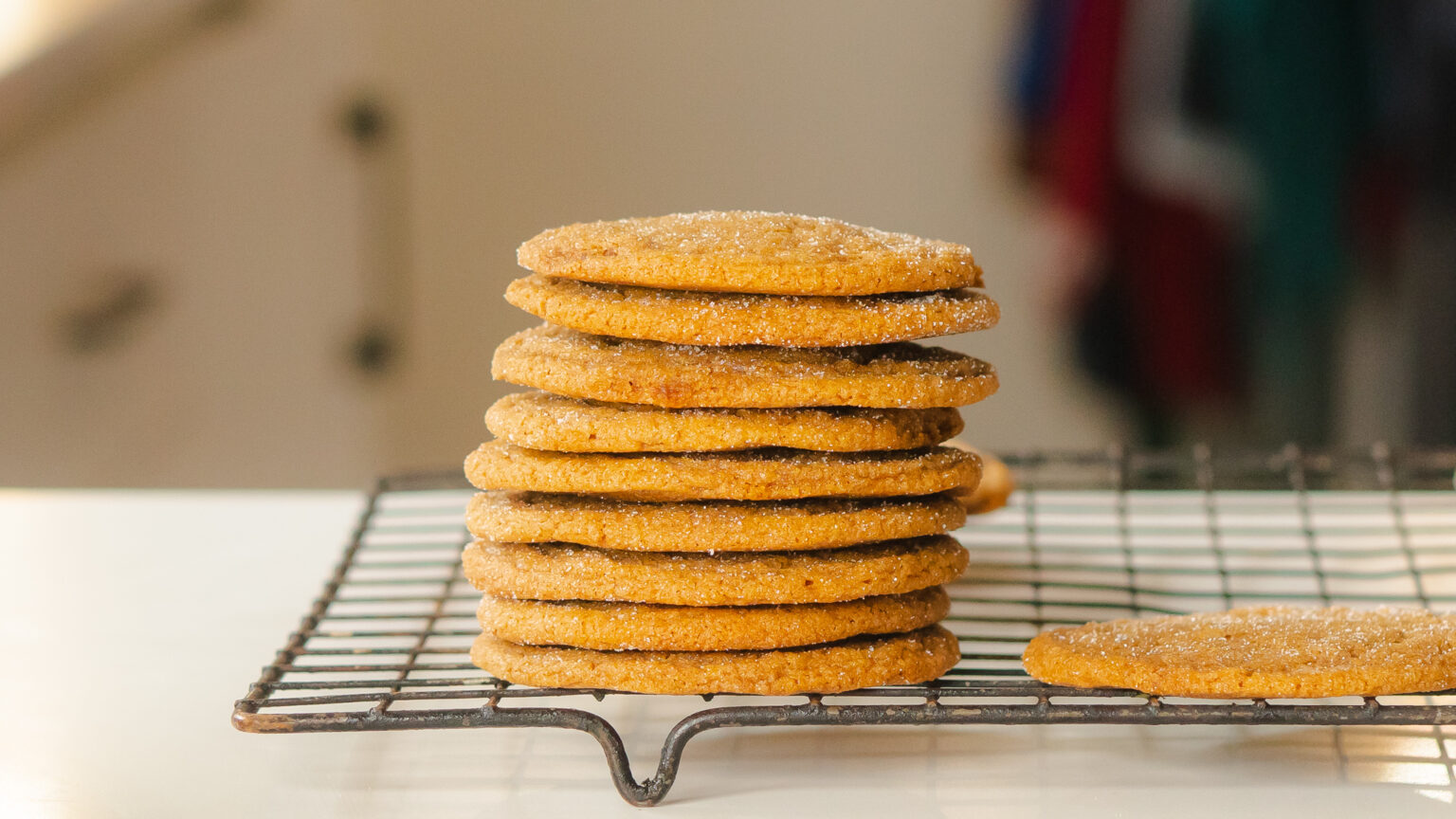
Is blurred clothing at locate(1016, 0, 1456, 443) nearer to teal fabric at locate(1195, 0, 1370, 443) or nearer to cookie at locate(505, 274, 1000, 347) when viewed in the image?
teal fabric at locate(1195, 0, 1370, 443)

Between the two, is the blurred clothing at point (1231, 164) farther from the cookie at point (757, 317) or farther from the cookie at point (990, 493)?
the cookie at point (757, 317)

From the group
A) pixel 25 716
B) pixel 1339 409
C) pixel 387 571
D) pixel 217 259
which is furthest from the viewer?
pixel 217 259

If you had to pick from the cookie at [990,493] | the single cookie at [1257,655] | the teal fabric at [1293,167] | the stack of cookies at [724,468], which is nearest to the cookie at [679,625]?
the stack of cookies at [724,468]

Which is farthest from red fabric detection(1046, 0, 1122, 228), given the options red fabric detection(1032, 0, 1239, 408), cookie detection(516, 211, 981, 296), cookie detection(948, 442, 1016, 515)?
cookie detection(516, 211, 981, 296)

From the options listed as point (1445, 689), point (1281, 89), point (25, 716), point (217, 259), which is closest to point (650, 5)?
point (217, 259)

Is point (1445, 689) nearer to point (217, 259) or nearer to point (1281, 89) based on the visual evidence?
point (1281, 89)

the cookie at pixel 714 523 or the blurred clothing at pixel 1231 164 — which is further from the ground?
the blurred clothing at pixel 1231 164

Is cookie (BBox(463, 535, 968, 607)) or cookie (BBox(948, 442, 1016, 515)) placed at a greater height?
cookie (BBox(463, 535, 968, 607))
